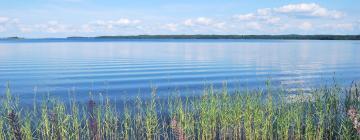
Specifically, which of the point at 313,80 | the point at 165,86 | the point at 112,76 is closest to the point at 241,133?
the point at 165,86

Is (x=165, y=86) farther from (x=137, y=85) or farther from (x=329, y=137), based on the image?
(x=329, y=137)

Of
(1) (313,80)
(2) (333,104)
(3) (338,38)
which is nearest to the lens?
(2) (333,104)

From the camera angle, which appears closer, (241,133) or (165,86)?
(241,133)

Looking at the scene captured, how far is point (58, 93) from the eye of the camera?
56.9 ft

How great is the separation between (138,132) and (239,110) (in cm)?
281

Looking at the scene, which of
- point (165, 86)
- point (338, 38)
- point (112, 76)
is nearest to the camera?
point (165, 86)

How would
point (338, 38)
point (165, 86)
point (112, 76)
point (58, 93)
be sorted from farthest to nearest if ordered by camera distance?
1. point (338, 38)
2. point (112, 76)
3. point (165, 86)
4. point (58, 93)

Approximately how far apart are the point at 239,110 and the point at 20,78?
1739 centimetres

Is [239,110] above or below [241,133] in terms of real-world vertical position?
above

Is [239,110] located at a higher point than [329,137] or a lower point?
higher

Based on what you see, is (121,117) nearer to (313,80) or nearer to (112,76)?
(112,76)

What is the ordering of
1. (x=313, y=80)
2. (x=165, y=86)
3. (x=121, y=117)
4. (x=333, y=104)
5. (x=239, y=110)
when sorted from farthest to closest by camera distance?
(x=313, y=80)
(x=165, y=86)
(x=121, y=117)
(x=333, y=104)
(x=239, y=110)

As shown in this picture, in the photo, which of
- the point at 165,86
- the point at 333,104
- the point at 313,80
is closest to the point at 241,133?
the point at 333,104

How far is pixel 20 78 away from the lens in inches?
897
